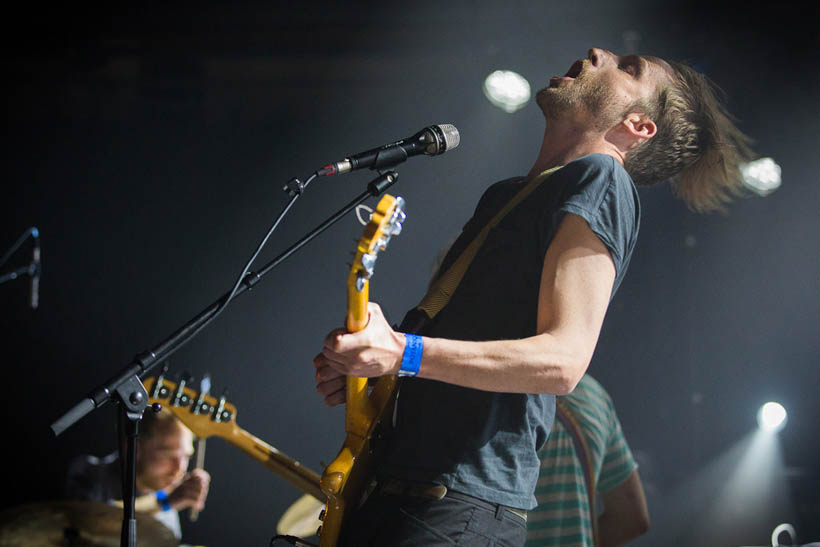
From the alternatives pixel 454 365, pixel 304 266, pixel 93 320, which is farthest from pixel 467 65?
pixel 454 365

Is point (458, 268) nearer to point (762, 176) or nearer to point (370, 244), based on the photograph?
point (370, 244)

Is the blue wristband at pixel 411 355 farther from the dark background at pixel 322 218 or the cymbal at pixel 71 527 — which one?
the dark background at pixel 322 218

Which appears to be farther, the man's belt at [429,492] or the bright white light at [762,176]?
the bright white light at [762,176]

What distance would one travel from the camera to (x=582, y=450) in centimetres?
269

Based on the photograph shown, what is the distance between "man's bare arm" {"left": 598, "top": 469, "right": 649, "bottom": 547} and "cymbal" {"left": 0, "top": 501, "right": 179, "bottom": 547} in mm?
1803

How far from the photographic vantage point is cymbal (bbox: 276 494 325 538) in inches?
121

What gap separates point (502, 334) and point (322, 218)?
8.14ft

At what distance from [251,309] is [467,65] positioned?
1.77 m

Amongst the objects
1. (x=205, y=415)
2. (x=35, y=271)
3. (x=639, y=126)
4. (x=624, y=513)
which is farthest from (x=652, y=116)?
(x=35, y=271)

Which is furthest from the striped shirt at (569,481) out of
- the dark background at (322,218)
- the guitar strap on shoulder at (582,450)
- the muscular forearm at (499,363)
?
the muscular forearm at (499,363)

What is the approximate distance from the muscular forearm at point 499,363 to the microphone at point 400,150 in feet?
1.84

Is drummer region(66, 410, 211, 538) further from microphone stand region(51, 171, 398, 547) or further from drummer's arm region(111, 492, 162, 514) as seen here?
microphone stand region(51, 171, 398, 547)

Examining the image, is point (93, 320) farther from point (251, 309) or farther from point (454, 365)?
point (454, 365)

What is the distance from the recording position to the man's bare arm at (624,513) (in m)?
2.92
